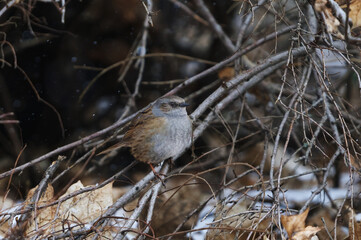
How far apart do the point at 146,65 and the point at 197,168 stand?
1.21m

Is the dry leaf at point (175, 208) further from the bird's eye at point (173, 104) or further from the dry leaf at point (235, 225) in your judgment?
the bird's eye at point (173, 104)

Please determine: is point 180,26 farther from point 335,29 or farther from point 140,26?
point 335,29

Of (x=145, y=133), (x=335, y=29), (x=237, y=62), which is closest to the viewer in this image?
(x=335, y=29)

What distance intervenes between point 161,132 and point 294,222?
120 cm

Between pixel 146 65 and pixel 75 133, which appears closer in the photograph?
pixel 75 133

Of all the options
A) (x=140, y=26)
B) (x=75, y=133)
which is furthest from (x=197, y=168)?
(x=140, y=26)

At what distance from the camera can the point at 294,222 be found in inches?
82.9

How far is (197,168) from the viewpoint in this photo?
4316 millimetres

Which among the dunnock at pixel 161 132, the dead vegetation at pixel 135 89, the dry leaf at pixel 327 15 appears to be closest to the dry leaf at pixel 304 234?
the dry leaf at pixel 327 15

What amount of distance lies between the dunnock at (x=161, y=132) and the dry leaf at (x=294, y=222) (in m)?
1.03

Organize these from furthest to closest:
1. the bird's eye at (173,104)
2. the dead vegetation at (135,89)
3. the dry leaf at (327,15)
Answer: the dead vegetation at (135,89) → the bird's eye at (173,104) → the dry leaf at (327,15)

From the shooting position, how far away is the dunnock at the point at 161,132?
2.95 m

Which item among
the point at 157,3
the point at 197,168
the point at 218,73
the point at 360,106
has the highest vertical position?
the point at 157,3

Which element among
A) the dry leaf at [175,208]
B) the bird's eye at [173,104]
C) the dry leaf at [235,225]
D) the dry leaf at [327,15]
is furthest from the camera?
the dry leaf at [175,208]
